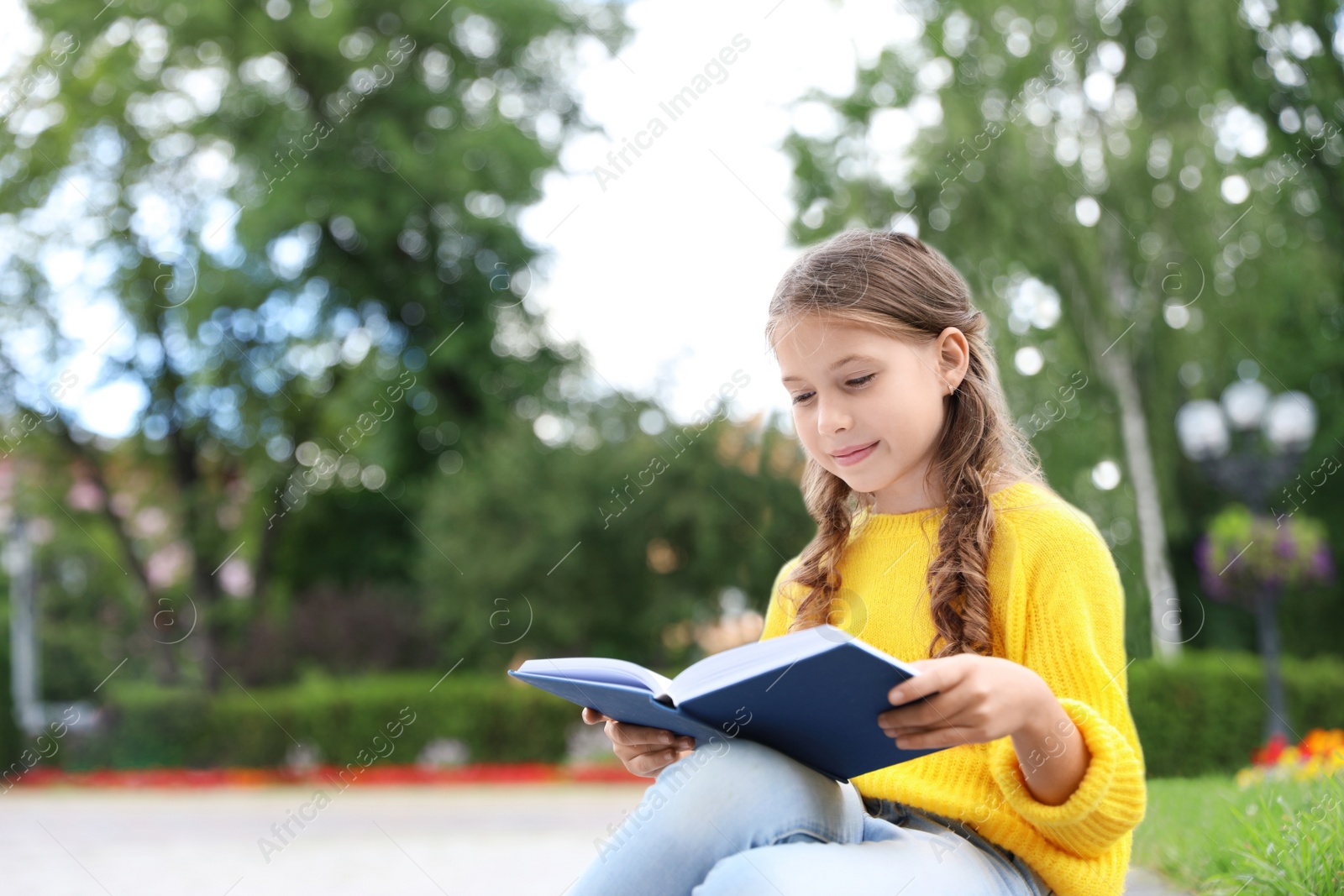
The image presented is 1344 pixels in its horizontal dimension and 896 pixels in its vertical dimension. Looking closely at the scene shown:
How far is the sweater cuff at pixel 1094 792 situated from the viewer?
1.38 metres

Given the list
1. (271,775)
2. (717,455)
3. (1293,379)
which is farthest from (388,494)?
(1293,379)

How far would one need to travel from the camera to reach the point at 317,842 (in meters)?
7.27

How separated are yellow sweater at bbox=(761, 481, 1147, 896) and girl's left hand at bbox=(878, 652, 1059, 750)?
0.48 feet

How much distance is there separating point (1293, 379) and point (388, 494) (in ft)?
38.2

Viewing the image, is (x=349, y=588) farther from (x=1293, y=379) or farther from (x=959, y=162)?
(x=1293, y=379)

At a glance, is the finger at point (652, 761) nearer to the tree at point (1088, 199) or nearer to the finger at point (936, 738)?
the finger at point (936, 738)

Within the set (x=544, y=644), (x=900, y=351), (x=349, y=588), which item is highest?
(x=900, y=351)

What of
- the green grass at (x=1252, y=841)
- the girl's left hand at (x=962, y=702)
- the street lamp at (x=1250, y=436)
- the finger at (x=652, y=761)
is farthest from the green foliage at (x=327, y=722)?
the girl's left hand at (x=962, y=702)

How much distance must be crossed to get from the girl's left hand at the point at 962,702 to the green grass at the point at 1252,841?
936mm

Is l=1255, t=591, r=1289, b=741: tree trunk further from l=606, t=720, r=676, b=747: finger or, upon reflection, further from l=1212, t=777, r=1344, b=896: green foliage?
l=606, t=720, r=676, b=747: finger

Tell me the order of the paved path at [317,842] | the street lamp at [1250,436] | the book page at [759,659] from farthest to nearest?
the street lamp at [1250,436] → the paved path at [317,842] → the book page at [759,659]

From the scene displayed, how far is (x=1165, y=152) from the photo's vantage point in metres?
9.34

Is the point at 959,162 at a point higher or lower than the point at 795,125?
lower

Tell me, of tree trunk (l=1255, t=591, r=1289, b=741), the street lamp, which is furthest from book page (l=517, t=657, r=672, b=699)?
tree trunk (l=1255, t=591, r=1289, b=741)
